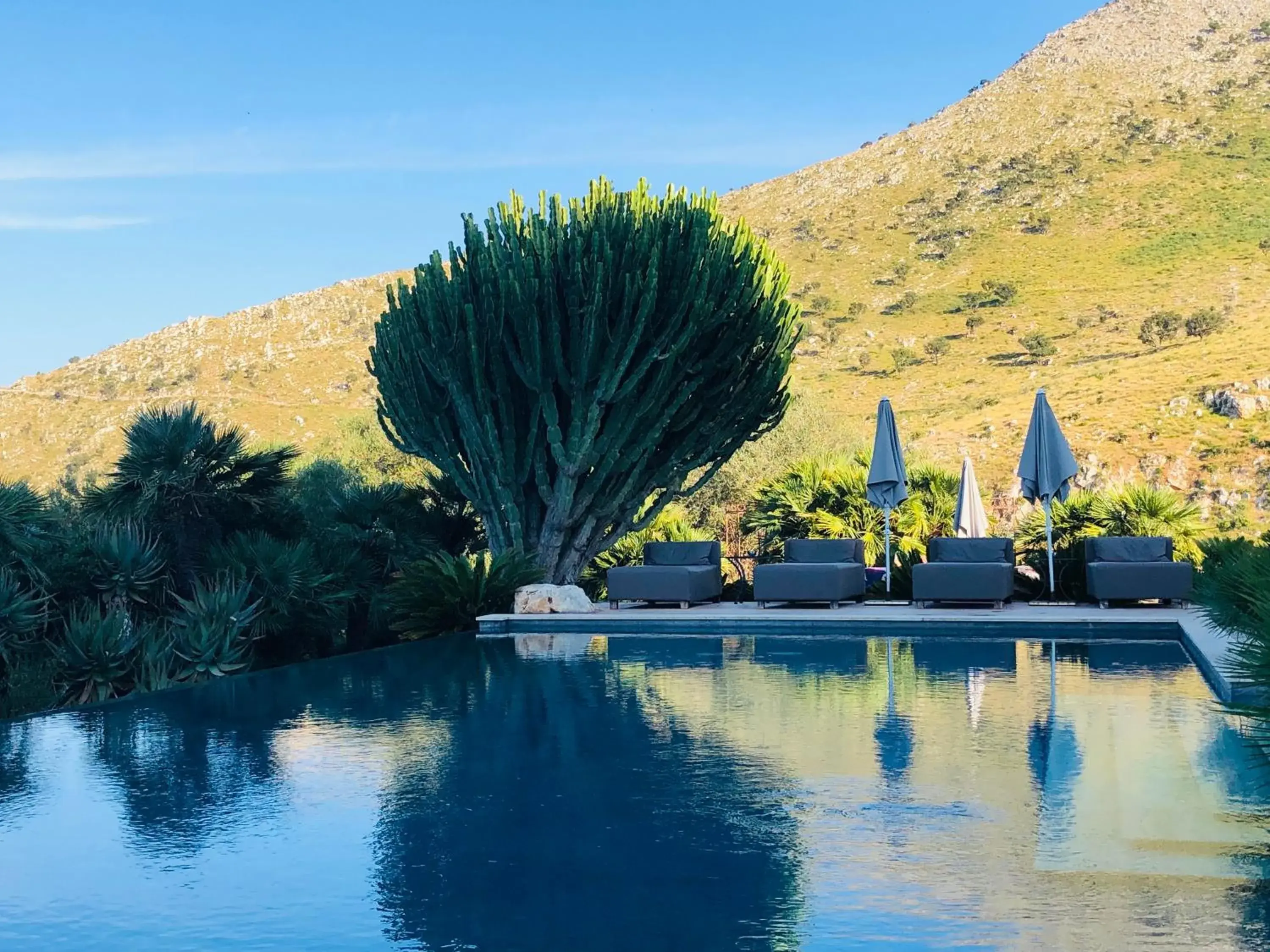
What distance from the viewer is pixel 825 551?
519 inches

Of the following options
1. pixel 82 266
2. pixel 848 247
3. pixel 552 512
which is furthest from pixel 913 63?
pixel 552 512

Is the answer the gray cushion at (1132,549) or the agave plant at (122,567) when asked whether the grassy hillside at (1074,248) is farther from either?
the agave plant at (122,567)

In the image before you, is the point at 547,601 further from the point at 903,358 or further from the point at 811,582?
the point at 903,358

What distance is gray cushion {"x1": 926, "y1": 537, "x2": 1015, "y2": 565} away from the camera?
12539mm

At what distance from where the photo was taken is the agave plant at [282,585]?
447 inches

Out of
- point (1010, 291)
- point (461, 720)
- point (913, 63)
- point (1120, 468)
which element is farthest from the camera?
point (913, 63)

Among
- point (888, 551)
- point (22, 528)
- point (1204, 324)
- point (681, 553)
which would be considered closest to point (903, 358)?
point (1204, 324)

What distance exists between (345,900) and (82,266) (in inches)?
2030

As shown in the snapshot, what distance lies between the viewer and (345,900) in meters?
3.70

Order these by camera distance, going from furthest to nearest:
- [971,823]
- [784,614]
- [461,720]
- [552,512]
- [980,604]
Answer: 1. [552,512]
2. [980,604]
3. [784,614]
4. [461,720]
5. [971,823]

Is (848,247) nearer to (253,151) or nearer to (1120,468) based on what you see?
(1120,468)

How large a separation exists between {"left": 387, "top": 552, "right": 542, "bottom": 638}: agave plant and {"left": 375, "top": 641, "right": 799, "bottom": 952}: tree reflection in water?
5.61m

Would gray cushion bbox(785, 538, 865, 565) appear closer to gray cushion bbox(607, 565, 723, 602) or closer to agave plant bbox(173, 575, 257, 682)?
gray cushion bbox(607, 565, 723, 602)

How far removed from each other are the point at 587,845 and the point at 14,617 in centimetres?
682
